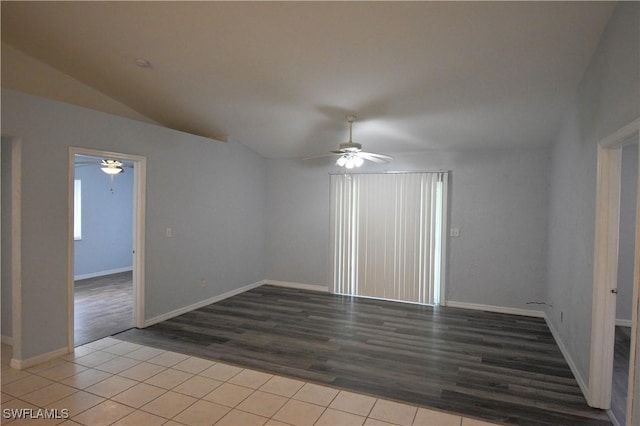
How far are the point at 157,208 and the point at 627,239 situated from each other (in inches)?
242

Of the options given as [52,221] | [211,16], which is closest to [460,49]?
[211,16]

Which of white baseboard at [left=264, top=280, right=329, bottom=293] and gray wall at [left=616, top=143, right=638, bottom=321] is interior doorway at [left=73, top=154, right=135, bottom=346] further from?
gray wall at [left=616, top=143, right=638, bottom=321]

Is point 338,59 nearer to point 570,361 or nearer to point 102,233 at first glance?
point 570,361

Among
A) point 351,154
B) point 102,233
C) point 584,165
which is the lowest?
point 102,233

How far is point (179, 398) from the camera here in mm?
2893

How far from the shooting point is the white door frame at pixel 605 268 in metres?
2.71

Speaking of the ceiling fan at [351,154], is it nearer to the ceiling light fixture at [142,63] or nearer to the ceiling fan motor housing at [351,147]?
the ceiling fan motor housing at [351,147]

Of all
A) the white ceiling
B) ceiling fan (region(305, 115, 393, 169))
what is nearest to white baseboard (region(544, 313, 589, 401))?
the white ceiling

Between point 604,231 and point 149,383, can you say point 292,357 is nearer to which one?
point 149,383

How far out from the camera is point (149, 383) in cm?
312

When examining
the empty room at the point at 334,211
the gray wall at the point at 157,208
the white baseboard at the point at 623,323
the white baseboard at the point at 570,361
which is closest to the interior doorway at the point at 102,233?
the empty room at the point at 334,211

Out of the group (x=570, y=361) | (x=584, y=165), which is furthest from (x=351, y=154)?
(x=570, y=361)

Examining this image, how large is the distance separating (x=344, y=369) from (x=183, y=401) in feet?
4.66

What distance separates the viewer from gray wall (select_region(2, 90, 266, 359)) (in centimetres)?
338
